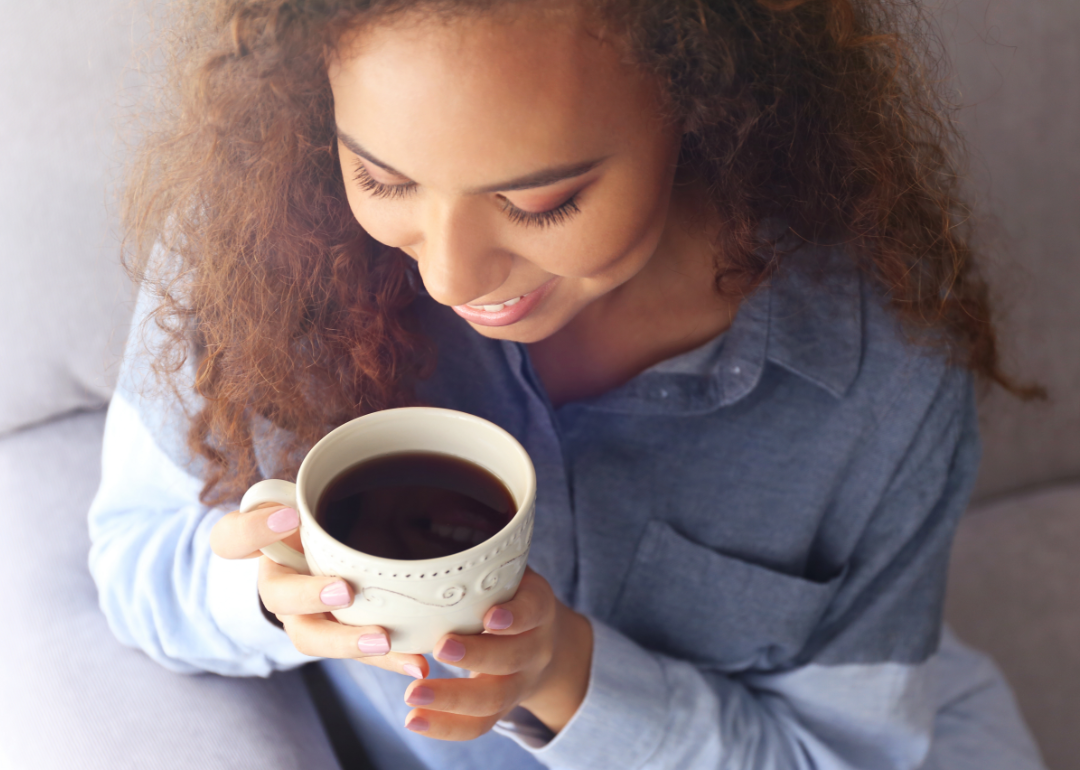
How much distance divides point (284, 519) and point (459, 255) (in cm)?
22

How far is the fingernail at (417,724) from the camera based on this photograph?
658 mm

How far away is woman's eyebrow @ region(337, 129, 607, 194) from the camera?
562 millimetres

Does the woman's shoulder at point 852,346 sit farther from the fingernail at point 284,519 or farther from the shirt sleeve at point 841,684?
the fingernail at point 284,519

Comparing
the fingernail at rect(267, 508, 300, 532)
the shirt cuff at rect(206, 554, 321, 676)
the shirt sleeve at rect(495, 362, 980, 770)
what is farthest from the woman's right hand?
the shirt sleeve at rect(495, 362, 980, 770)

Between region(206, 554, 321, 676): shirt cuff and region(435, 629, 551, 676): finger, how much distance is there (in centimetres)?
27

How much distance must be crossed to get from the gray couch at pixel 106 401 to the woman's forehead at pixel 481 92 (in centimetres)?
48

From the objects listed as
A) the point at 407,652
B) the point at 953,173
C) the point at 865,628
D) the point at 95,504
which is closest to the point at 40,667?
the point at 95,504

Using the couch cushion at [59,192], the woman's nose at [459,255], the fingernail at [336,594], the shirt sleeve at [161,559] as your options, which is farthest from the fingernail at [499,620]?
the couch cushion at [59,192]

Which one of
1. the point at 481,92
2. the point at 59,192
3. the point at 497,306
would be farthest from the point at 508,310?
the point at 59,192

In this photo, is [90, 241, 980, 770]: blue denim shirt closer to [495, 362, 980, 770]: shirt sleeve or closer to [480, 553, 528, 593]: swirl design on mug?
[495, 362, 980, 770]: shirt sleeve

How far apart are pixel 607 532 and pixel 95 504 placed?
1.96ft

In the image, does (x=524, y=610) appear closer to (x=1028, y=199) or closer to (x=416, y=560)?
(x=416, y=560)

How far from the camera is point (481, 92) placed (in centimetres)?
53

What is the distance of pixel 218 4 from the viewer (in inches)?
25.0
